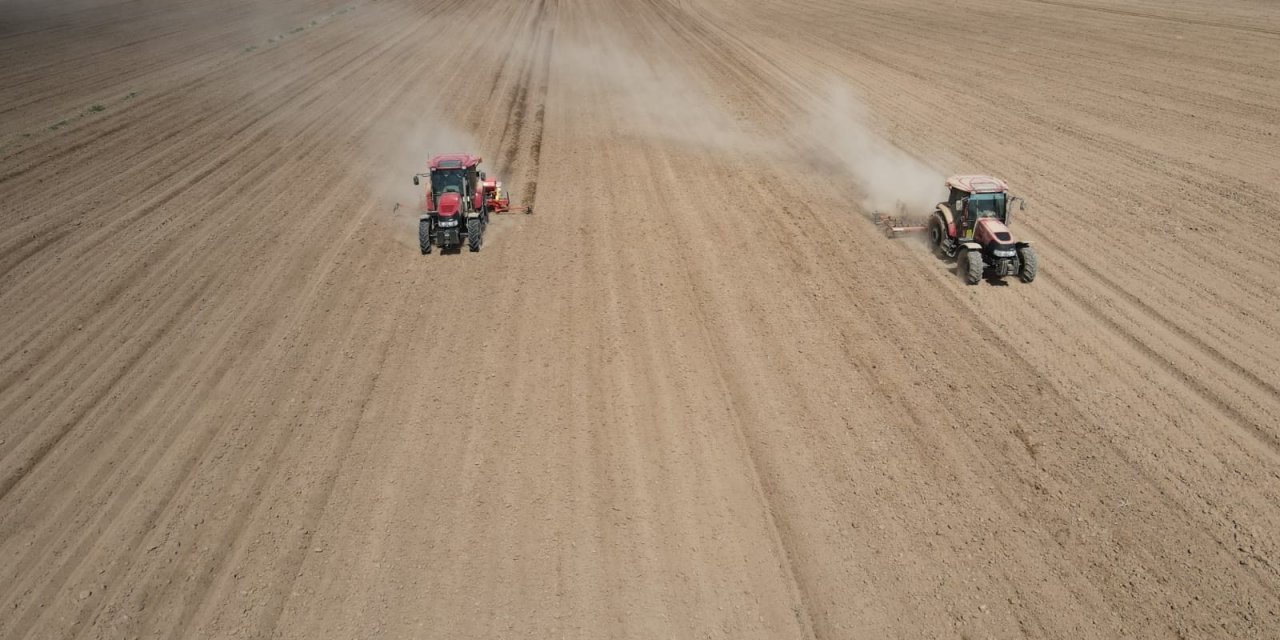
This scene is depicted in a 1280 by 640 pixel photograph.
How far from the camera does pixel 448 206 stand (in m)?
14.5

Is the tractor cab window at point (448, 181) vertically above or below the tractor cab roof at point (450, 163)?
below

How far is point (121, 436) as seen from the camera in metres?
9.97

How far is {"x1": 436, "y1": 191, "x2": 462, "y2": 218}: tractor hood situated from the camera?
1439cm

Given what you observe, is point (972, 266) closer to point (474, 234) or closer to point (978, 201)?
point (978, 201)

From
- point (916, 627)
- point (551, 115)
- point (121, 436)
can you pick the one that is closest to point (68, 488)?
point (121, 436)

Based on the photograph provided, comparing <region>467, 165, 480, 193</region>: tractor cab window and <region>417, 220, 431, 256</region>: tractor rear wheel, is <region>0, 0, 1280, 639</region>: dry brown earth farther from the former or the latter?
<region>467, 165, 480, 193</region>: tractor cab window

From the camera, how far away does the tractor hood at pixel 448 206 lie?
14.4 meters

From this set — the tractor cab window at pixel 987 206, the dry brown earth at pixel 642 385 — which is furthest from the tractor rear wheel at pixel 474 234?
the tractor cab window at pixel 987 206

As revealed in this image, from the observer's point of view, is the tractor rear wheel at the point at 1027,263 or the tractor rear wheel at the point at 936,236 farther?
the tractor rear wheel at the point at 936,236

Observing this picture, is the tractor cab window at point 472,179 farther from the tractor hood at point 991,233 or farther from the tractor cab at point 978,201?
the tractor hood at point 991,233

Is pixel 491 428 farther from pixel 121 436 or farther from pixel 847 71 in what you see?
pixel 847 71

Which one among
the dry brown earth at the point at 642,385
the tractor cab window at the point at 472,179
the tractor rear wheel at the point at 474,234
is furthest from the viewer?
the tractor cab window at the point at 472,179

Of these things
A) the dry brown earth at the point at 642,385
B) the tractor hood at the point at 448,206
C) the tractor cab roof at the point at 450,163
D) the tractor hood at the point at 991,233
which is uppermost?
the tractor cab roof at the point at 450,163

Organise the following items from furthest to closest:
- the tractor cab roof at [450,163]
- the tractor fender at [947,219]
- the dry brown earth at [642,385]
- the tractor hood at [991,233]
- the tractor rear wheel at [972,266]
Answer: the tractor cab roof at [450,163] < the tractor fender at [947,219] < the tractor rear wheel at [972,266] < the tractor hood at [991,233] < the dry brown earth at [642,385]
